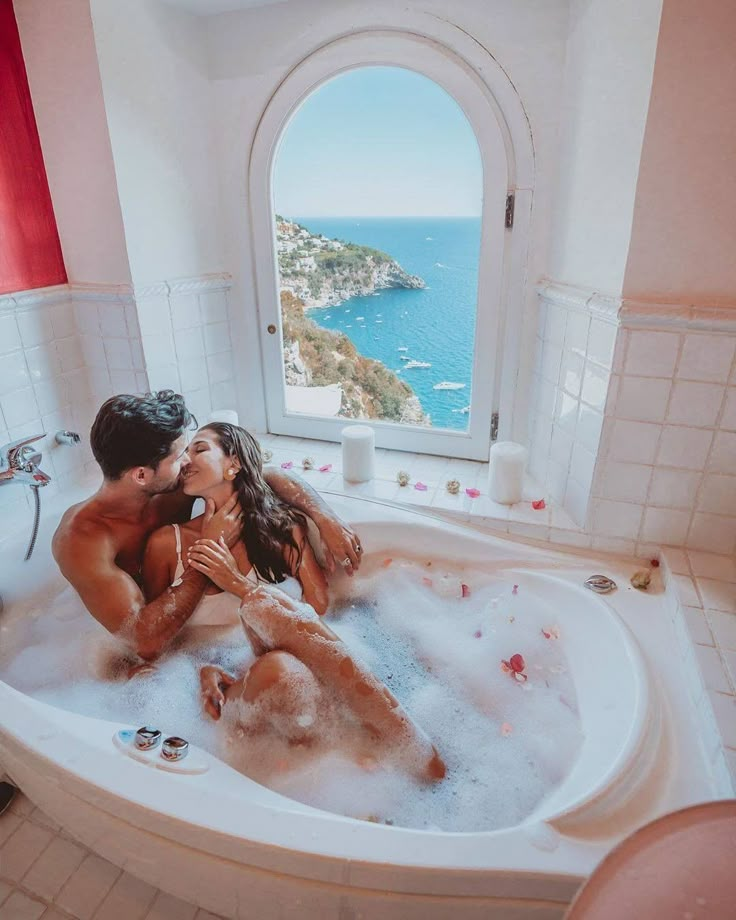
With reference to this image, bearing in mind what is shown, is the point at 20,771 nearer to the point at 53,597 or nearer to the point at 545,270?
the point at 53,597

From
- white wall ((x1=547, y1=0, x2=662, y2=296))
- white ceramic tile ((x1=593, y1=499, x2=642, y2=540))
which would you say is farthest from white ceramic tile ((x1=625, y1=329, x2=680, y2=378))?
white ceramic tile ((x1=593, y1=499, x2=642, y2=540))

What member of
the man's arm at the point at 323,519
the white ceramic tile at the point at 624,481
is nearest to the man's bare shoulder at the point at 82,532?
the man's arm at the point at 323,519

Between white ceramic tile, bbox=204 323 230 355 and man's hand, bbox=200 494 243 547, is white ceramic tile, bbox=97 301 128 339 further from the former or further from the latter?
man's hand, bbox=200 494 243 547

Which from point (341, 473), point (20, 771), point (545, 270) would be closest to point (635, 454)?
point (545, 270)

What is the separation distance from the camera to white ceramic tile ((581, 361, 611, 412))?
1.52m

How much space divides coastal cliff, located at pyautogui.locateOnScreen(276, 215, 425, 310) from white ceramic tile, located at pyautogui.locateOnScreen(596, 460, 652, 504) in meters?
0.94

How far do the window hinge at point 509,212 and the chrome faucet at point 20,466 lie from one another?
161 cm

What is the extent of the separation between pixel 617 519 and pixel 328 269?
4.42 feet

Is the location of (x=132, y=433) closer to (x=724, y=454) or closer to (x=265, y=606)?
(x=265, y=606)

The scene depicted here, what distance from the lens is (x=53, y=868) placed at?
128cm

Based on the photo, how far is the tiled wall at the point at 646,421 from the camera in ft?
4.56

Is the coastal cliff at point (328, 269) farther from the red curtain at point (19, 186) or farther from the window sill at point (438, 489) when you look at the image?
the red curtain at point (19, 186)

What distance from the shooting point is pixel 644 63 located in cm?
128

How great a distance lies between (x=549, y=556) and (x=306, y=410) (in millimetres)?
1199
